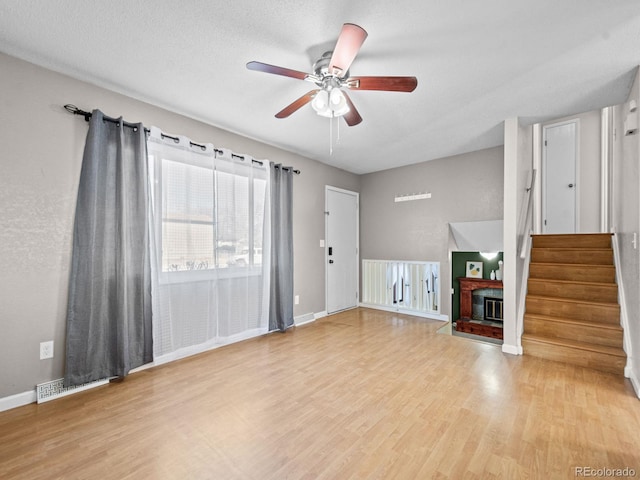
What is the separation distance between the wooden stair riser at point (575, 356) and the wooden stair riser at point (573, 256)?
53.1 inches

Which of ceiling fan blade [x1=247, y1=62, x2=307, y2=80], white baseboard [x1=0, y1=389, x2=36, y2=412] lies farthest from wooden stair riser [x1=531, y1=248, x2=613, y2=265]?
white baseboard [x1=0, y1=389, x2=36, y2=412]

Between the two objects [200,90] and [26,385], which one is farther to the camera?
[200,90]

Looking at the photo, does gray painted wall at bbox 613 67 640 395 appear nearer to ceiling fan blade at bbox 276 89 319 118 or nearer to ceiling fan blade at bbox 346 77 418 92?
ceiling fan blade at bbox 346 77 418 92

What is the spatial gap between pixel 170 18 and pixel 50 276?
202cm

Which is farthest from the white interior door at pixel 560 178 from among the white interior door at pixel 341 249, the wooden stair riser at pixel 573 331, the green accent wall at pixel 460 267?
the white interior door at pixel 341 249

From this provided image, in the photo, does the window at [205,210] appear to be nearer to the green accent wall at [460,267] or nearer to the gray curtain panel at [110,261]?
the gray curtain panel at [110,261]

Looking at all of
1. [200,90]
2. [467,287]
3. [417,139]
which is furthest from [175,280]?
[467,287]

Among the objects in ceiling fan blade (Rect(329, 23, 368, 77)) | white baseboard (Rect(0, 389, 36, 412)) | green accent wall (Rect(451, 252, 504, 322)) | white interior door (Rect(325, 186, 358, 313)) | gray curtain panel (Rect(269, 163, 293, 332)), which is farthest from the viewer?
white interior door (Rect(325, 186, 358, 313))

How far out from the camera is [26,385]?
210 centimetres

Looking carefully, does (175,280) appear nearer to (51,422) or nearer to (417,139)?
(51,422)

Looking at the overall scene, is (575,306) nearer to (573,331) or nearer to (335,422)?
(573,331)

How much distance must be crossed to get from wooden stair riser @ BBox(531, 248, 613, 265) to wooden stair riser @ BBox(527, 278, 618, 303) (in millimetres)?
505

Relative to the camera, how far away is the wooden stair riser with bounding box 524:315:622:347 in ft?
9.21

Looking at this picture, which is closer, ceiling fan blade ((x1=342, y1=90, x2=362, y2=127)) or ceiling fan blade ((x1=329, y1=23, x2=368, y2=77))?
ceiling fan blade ((x1=329, y1=23, x2=368, y2=77))
